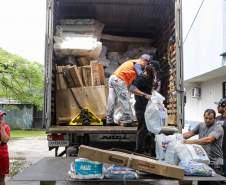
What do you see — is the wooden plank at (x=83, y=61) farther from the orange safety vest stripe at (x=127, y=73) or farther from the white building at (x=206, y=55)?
the white building at (x=206, y=55)

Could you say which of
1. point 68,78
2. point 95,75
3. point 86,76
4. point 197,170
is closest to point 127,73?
point 95,75

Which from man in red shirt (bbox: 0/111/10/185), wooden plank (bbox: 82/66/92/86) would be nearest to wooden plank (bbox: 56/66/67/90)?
wooden plank (bbox: 82/66/92/86)

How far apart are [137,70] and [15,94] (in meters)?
18.2

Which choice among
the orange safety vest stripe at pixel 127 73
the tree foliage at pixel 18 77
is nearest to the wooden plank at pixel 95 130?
the orange safety vest stripe at pixel 127 73

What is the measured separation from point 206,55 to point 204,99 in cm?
488

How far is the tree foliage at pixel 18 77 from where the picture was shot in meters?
23.6

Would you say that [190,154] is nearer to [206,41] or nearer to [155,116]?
[155,116]

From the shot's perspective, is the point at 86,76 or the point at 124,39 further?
the point at 124,39

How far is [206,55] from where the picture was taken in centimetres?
1675

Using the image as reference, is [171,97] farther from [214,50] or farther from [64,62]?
[214,50]

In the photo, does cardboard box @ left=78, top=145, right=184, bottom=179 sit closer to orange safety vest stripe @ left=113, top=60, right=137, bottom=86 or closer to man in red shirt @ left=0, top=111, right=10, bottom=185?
man in red shirt @ left=0, top=111, right=10, bottom=185

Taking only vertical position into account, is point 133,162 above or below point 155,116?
below

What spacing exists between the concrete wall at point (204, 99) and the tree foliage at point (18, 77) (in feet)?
24.8

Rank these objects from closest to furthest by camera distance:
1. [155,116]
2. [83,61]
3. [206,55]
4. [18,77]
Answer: [155,116], [83,61], [206,55], [18,77]
